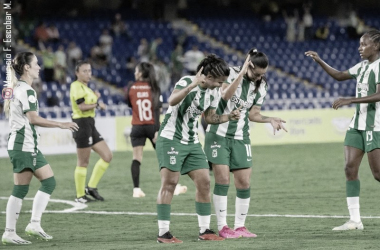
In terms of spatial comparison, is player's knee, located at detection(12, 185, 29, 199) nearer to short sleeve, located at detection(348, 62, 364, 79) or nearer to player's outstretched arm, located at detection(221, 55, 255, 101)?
player's outstretched arm, located at detection(221, 55, 255, 101)

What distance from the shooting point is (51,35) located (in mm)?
28234

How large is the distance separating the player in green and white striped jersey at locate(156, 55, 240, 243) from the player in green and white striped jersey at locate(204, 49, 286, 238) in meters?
0.34

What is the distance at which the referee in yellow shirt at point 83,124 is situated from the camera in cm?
1245

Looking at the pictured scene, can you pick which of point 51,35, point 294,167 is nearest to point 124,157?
point 294,167

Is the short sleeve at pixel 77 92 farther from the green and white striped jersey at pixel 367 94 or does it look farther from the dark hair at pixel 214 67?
the green and white striped jersey at pixel 367 94

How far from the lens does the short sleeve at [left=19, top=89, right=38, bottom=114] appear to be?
337 inches

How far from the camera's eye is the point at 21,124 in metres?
8.76

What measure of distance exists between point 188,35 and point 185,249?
25.1 metres

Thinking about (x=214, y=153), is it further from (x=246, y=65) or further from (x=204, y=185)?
(x=246, y=65)

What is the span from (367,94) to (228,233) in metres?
2.27

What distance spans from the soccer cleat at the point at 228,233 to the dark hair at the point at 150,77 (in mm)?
4980

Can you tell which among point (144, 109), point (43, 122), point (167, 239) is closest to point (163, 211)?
point (167, 239)

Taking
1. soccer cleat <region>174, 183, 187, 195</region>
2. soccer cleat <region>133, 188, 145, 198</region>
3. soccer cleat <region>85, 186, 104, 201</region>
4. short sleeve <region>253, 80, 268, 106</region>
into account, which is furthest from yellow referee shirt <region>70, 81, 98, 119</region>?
short sleeve <region>253, 80, 268, 106</region>

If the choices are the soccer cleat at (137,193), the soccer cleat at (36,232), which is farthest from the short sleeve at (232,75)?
the soccer cleat at (137,193)
